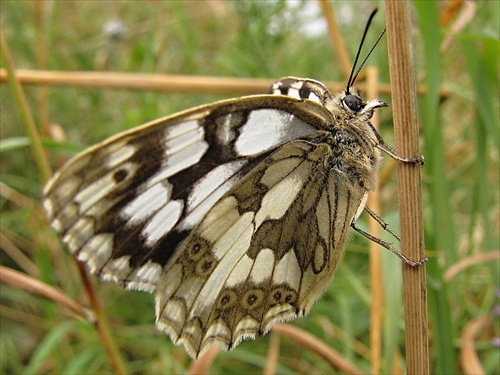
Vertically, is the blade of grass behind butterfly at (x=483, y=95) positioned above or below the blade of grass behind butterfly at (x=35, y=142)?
above

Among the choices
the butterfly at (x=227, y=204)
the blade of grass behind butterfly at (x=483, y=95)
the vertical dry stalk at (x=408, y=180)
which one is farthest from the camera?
the blade of grass behind butterfly at (x=483, y=95)

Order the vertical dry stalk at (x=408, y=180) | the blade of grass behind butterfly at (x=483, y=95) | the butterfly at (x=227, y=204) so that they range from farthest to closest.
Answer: the blade of grass behind butterfly at (x=483, y=95) → the butterfly at (x=227, y=204) → the vertical dry stalk at (x=408, y=180)

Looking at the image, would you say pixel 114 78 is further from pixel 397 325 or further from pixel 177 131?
pixel 397 325

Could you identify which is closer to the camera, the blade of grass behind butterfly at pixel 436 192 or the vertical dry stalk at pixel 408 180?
the vertical dry stalk at pixel 408 180

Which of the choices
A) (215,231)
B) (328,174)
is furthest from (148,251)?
(328,174)

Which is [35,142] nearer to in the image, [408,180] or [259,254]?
[259,254]

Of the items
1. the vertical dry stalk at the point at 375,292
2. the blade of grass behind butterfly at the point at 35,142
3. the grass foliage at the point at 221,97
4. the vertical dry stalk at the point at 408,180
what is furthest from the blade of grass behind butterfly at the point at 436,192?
the blade of grass behind butterfly at the point at 35,142

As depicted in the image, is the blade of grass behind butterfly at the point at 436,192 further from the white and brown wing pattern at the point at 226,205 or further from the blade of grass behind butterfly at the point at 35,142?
the blade of grass behind butterfly at the point at 35,142

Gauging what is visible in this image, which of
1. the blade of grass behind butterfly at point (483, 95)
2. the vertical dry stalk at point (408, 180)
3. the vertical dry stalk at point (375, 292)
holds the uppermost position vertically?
the blade of grass behind butterfly at point (483, 95)
